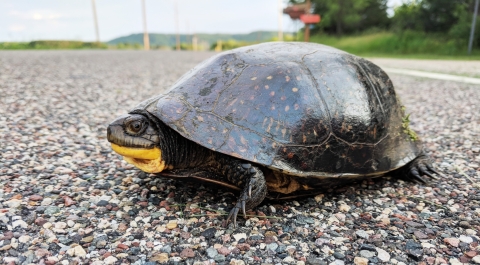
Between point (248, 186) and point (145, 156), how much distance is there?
0.70 metres

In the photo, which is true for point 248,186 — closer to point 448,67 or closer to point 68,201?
point 68,201

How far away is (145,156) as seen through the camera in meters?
2.19

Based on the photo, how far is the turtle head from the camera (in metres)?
2.15

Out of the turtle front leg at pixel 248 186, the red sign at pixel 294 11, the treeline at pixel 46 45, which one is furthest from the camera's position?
the red sign at pixel 294 11

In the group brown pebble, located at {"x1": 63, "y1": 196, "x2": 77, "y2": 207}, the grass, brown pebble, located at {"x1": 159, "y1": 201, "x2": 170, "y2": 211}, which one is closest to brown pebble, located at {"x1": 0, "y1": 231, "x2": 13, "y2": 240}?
brown pebble, located at {"x1": 63, "y1": 196, "x2": 77, "y2": 207}

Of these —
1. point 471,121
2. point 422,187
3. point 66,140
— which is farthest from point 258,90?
point 471,121

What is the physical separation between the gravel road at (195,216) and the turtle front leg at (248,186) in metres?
0.11

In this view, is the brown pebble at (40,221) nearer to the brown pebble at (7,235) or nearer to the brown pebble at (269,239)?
the brown pebble at (7,235)

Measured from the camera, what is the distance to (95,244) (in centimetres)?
182

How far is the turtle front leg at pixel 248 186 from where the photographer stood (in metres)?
2.04

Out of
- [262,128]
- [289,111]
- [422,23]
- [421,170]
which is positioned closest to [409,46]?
[422,23]

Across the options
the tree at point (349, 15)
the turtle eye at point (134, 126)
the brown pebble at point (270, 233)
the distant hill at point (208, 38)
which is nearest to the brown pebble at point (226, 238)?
the brown pebble at point (270, 233)

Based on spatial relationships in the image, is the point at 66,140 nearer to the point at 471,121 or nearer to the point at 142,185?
the point at 142,185

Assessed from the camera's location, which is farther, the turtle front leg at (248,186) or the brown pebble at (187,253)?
the turtle front leg at (248,186)
